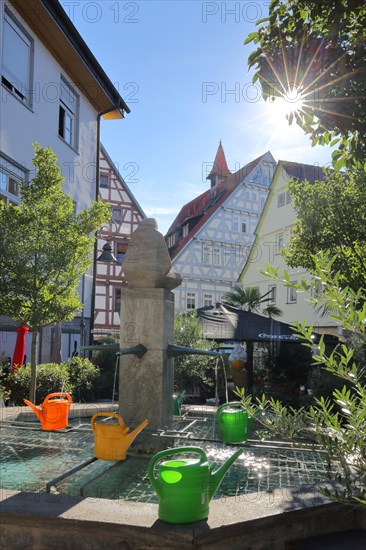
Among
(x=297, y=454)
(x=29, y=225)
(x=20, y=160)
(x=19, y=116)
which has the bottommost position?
(x=297, y=454)

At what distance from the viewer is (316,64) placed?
471 centimetres

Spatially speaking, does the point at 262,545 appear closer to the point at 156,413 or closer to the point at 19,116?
the point at 156,413

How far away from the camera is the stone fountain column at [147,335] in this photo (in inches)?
203

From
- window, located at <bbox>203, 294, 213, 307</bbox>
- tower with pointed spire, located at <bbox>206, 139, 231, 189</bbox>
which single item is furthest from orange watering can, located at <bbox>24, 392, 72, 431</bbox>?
tower with pointed spire, located at <bbox>206, 139, 231, 189</bbox>

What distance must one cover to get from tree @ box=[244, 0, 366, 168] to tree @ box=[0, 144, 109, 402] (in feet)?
15.2

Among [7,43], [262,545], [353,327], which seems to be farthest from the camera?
[7,43]

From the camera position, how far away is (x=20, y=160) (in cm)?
1147

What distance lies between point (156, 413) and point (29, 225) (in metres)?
4.59

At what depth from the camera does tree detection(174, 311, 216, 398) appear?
11.1 metres

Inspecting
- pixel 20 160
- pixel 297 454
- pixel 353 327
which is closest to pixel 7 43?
pixel 20 160

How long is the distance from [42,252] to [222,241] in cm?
2364

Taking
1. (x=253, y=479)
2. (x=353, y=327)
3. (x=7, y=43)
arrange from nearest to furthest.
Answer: (x=353, y=327)
(x=253, y=479)
(x=7, y=43)

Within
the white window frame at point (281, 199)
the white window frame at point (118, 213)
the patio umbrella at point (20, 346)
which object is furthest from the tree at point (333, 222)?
the white window frame at point (118, 213)

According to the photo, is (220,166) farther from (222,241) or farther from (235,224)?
(222,241)
